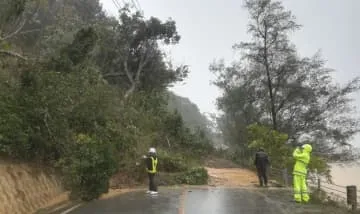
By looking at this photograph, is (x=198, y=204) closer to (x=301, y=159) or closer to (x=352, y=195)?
(x=301, y=159)

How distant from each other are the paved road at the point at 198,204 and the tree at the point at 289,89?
1702cm

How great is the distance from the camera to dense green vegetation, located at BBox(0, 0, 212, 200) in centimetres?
1602

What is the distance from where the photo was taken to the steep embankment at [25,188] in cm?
1332

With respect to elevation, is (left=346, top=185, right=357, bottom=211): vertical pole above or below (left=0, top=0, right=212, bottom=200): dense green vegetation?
below

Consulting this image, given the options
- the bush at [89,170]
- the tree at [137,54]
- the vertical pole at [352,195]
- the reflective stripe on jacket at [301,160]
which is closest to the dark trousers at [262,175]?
the reflective stripe on jacket at [301,160]

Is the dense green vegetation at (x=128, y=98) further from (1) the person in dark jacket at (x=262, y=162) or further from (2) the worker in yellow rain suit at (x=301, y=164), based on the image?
(2) the worker in yellow rain suit at (x=301, y=164)

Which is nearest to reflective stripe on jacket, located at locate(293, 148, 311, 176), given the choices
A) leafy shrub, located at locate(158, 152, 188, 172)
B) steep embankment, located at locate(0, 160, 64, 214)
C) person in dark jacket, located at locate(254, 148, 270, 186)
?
person in dark jacket, located at locate(254, 148, 270, 186)

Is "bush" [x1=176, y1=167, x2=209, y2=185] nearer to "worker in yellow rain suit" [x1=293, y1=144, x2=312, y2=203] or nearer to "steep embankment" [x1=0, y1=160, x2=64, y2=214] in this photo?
"steep embankment" [x1=0, y1=160, x2=64, y2=214]

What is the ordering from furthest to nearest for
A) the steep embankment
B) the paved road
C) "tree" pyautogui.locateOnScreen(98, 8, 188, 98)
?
"tree" pyautogui.locateOnScreen(98, 8, 188, 98)
the paved road
the steep embankment

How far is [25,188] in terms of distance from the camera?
14680mm

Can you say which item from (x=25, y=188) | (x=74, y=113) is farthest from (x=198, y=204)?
(x=74, y=113)

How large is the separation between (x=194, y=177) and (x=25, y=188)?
431 inches

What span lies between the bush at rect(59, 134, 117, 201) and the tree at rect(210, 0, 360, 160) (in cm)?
2029

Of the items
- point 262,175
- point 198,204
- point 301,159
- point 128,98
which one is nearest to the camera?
point 301,159
